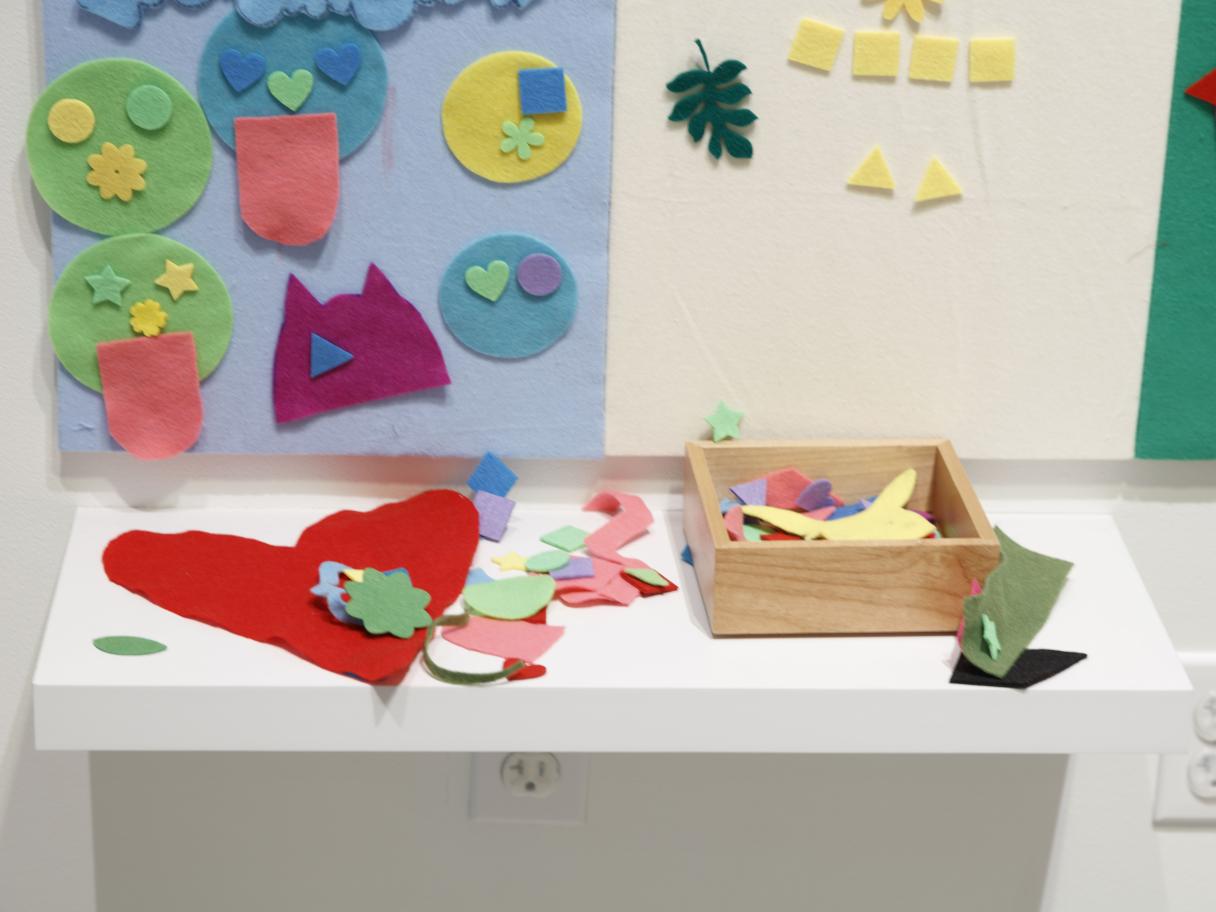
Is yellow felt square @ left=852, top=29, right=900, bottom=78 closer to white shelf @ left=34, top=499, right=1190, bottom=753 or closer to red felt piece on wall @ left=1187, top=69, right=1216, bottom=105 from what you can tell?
red felt piece on wall @ left=1187, top=69, right=1216, bottom=105

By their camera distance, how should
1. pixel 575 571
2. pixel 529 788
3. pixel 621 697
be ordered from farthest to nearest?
1. pixel 529 788
2. pixel 575 571
3. pixel 621 697

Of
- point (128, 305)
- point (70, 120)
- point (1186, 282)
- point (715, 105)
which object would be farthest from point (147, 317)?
point (1186, 282)

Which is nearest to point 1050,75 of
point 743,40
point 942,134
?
point 942,134

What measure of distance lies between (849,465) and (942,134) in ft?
0.70

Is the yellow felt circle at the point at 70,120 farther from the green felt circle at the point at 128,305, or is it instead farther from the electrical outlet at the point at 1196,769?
the electrical outlet at the point at 1196,769

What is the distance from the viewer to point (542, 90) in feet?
2.76

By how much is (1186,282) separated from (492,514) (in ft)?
1.54

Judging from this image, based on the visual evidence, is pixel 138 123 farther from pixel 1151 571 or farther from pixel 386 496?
pixel 1151 571

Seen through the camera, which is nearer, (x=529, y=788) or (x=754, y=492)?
(x=754, y=492)

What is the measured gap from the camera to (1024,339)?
0.91 metres

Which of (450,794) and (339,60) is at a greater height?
(339,60)

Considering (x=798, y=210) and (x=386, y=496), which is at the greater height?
(x=798, y=210)

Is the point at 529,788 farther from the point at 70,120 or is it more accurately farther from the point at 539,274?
the point at 70,120

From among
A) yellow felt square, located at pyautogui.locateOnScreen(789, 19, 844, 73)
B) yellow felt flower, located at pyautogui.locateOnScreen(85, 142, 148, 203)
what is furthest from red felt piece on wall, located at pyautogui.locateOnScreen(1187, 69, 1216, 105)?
yellow felt flower, located at pyautogui.locateOnScreen(85, 142, 148, 203)
